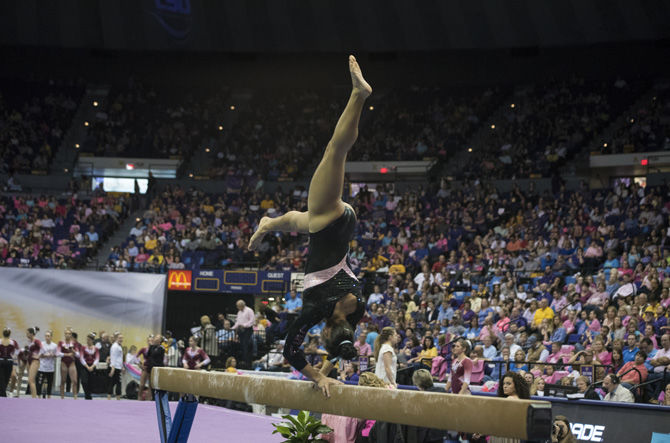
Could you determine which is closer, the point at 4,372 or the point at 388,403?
the point at 388,403

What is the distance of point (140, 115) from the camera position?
31.7 m

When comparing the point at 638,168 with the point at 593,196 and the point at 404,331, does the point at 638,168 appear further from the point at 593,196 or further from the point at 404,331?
the point at 404,331

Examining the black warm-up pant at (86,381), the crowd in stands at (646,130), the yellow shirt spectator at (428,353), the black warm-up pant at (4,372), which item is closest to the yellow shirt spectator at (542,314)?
the yellow shirt spectator at (428,353)

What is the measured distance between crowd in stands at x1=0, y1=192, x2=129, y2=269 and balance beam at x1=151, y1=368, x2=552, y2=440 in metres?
16.9

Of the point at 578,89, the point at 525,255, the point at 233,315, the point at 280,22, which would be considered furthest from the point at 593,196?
the point at 280,22

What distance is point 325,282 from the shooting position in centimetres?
562

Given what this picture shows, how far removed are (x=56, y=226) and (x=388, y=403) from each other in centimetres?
2131

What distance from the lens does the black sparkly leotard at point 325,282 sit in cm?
557

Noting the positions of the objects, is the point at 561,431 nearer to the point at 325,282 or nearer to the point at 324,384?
the point at 324,384

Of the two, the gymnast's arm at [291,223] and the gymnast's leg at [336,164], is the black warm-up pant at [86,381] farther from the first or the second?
the gymnast's leg at [336,164]

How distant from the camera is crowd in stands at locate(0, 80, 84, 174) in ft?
94.3

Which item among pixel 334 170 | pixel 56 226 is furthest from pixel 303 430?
pixel 56 226

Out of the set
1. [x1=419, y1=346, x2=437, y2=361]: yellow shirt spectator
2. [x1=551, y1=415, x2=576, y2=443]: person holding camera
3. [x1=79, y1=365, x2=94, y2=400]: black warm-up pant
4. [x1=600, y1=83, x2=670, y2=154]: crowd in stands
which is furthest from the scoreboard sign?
[x1=551, y1=415, x2=576, y2=443]: person holding camera

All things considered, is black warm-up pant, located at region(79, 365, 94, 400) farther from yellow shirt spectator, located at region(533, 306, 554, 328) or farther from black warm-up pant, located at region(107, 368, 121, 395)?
yellow shirt spectator, located at region(533, 306, 554, 328)
